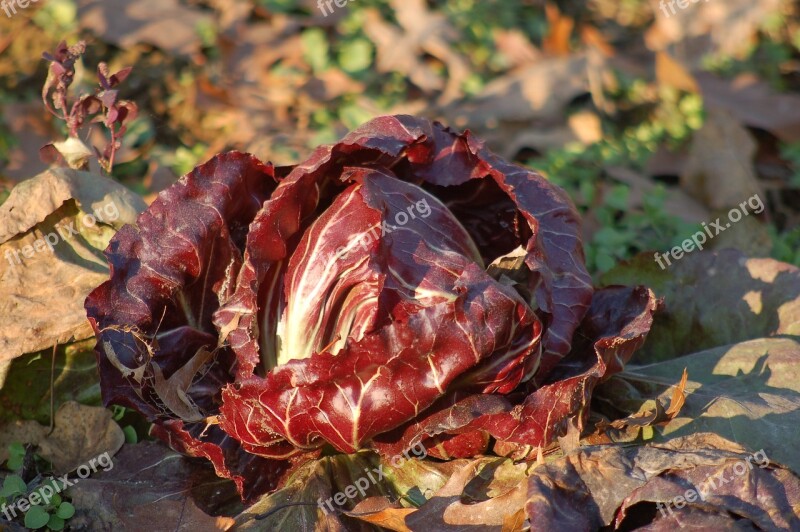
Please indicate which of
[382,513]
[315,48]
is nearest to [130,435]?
[382,513]

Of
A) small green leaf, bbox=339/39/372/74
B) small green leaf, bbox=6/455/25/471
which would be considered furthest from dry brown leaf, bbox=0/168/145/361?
small green leaf, bbox=339/39/372/74

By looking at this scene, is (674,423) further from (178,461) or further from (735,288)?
(178,461)

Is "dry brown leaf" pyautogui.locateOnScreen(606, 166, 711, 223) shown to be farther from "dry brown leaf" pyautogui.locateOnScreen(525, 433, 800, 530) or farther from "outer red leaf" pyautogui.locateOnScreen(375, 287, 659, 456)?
"dry brown leaf" pyautogui.locateOnScreen(525, 433, 800, 530)

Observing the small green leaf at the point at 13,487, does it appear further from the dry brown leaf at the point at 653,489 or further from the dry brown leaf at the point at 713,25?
the dry brown leaf at the point at 713,25

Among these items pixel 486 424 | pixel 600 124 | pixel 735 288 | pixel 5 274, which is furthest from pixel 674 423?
pixel 600 124

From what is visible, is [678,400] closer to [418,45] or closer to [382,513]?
[382,513]

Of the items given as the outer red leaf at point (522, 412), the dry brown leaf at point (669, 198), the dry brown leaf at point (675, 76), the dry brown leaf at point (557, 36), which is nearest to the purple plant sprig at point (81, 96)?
the outer red leaf at point (522, 412)
